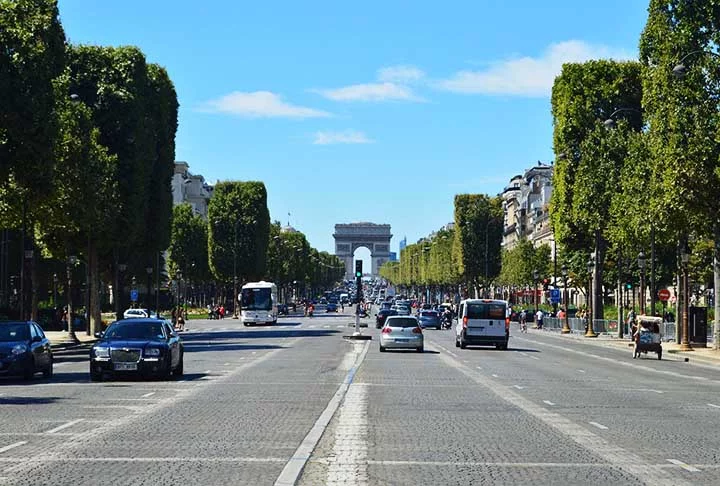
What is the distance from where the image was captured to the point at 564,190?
72688mm

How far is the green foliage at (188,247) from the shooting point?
139875mm

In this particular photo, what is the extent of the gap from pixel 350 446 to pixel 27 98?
1089 inches

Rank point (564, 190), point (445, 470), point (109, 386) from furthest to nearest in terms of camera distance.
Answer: point (564, 190)
point (109, 386)
point (445, 470)

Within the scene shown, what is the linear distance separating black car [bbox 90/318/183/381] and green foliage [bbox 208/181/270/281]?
94.6 metres

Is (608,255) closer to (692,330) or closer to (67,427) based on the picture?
(692,330)

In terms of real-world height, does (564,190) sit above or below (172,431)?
above

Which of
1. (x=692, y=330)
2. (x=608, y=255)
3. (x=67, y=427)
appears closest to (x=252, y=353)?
(x=692, y=330)

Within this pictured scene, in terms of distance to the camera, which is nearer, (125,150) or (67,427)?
(67,427)

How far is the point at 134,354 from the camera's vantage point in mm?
28578

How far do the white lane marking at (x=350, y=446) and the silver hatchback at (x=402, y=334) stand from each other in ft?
83.3

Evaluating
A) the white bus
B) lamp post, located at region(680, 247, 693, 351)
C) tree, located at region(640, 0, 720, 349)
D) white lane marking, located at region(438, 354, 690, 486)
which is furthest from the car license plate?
the white bus

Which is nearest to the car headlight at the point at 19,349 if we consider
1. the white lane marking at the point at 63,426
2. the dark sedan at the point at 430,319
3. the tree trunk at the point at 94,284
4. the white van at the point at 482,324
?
the white lane marking at the point at 63,426

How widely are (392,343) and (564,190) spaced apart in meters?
27.7

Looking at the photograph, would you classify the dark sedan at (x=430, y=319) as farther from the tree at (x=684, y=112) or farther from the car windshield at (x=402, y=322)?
the tree at (x=684, y=112)
